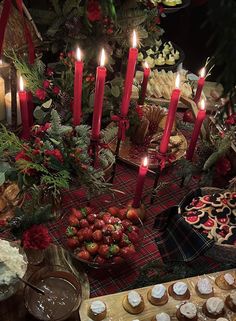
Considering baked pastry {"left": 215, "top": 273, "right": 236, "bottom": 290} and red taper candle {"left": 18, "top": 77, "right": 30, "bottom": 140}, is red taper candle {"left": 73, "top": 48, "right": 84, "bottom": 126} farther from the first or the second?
baked pastry {"left": 215, "top": 273, "right": 236, "bottom": 290}

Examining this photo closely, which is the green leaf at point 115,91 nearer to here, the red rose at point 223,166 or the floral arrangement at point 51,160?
the floral arrangement at point 51,160

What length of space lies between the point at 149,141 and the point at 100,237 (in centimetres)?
53

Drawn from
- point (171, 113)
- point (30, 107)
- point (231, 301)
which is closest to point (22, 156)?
point (30, 107)

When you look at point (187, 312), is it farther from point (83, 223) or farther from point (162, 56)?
point (162, 56)

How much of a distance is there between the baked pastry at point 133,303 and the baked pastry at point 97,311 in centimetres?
6

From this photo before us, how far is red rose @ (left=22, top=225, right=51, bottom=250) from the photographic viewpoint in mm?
1094

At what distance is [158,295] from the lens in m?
1.06

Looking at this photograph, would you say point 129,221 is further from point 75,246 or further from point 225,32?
point 225,32

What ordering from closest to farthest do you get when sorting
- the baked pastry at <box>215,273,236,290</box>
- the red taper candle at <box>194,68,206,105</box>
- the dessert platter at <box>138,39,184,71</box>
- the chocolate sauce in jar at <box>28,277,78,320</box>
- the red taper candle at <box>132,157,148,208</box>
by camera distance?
the chocolate sauce in jar at <box>28,277,78,320</box> < the baked pastry at <box>215,273,236,290</box> < the red taper candle at <box>132,157,148,208</box> < the red taper candle at <box>194,68,206,105</box> < the dessert platter at <box>138,39,184,71</box>

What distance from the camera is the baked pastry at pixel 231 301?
1071 millimetres

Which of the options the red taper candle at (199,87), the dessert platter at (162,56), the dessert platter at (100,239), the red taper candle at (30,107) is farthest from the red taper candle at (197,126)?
the dessert platter at (162,56)

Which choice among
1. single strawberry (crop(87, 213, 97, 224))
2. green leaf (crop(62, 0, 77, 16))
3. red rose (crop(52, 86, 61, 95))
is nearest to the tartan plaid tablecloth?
single strawberry (crop(87, 213, 97, 224))

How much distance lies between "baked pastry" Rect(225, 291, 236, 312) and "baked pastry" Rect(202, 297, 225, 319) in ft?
0.08

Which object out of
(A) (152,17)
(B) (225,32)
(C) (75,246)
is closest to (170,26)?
(A) (152,17)
